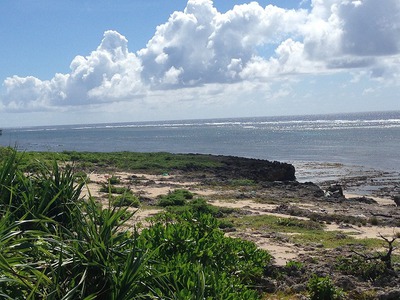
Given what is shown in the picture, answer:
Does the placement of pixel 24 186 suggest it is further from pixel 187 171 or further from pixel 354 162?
pixel 354 162

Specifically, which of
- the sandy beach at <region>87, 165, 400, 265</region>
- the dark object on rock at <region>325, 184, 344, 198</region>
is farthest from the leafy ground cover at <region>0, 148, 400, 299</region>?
the dark object on rock at <region>325, 184, 344, 198</region>

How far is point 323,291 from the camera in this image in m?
7.87

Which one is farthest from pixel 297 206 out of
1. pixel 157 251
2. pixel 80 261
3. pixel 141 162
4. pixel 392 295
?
pixel 80 261

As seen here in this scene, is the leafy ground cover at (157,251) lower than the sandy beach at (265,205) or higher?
higher

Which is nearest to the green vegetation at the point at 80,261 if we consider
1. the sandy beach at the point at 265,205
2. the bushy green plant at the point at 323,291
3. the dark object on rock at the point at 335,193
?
the bushy green plant at the point at 323,291

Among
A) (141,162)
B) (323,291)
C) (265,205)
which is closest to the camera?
(323,291)

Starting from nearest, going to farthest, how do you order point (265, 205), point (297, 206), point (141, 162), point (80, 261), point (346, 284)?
1. point (80, 261)
2. point (346, 284)
3. point (265, 205)
4. point (297, 206)
5. point (141, 162)

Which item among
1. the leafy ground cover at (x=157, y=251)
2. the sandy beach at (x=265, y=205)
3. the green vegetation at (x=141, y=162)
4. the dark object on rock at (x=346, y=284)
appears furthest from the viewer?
the green vegetation at (x=141, y=162)

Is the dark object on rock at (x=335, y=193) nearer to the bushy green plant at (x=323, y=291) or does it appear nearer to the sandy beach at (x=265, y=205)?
the sandy beach at (x=265, y=205)

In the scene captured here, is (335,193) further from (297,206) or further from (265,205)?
(265,205)

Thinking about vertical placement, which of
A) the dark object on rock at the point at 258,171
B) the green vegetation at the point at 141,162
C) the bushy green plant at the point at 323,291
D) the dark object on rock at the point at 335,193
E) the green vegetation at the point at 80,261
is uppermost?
the green vegetation at the point at 80,261

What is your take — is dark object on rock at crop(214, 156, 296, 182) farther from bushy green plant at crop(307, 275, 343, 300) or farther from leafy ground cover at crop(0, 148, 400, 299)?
bushy green plant at crop(307, 275, 343, 300)

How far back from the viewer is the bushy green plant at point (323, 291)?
25.8ft

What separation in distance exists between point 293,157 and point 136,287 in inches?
2058
